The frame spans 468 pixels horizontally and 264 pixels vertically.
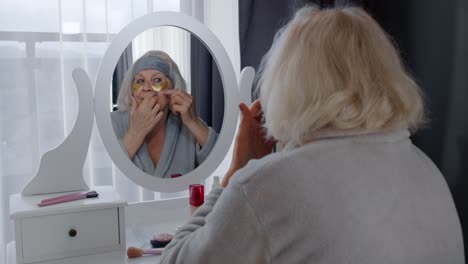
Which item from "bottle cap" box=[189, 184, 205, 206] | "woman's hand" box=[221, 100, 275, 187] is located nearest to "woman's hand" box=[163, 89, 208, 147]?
"bottle cap" box=[189, 184, 205, 206]

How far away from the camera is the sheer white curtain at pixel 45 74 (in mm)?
1452

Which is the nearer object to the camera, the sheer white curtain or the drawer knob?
the drawer knob

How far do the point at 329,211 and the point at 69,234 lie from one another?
0.64m

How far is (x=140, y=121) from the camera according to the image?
48.5 inches

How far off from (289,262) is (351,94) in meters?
0.28

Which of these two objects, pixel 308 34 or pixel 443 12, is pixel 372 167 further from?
pixel 443 12

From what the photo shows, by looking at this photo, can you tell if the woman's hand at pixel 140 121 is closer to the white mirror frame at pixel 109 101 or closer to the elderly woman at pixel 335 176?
the white mirror frame at pixel 109 101

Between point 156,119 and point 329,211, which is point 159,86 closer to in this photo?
point 156,119

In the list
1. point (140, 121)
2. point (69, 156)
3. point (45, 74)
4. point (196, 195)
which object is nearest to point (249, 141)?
point (196, 195)

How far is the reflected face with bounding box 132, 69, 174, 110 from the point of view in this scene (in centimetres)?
122

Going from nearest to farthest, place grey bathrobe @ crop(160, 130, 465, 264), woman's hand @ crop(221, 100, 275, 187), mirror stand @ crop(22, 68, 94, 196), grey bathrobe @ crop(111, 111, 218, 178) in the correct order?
1. grey bathrobe @ crop(160, 130, 465, 264)
2. woman's hand @ crop(221, 100, 275, 187)
3. mirror stand @ crop(22, 68, 94, 196)
4. grey bathrobe @ crop(111, 111, 218, 178)

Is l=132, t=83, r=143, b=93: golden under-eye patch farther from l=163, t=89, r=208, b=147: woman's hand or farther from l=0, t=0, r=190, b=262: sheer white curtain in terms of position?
l=0, t=0, r=190, b=262: sheer white curtain

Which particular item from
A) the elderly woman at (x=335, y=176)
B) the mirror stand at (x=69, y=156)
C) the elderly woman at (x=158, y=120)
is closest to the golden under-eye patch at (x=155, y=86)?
the elderly woman at (x=158, y=120)

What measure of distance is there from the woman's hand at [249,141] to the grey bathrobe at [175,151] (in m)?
0.29
